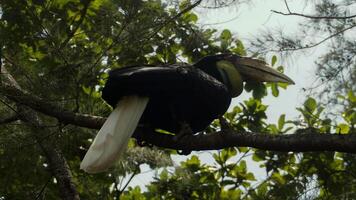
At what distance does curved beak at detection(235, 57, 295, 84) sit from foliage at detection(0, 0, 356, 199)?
9 cm

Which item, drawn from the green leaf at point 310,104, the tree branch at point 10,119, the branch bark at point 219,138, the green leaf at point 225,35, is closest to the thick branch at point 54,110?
the branch bark at point 219,138

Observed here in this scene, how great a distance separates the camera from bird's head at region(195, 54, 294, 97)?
13.0ft

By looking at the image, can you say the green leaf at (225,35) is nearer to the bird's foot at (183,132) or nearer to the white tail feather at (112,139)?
the bird's foot at (183,132)

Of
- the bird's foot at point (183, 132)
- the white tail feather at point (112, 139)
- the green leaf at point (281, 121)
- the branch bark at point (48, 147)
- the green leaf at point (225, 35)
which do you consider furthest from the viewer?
the green leaf at point (281, 121)

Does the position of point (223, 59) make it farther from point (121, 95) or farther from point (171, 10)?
point (121, 95)

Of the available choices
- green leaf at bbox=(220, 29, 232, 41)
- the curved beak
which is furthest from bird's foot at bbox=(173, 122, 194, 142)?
green leaf at bbox=(220, 29, 232, 41)

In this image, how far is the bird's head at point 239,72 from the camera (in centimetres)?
397

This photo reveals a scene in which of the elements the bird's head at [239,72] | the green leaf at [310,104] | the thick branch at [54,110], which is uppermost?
the bird's head at [239,72]

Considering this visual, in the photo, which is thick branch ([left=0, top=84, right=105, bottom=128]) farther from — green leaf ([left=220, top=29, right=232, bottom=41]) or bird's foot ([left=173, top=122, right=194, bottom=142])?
green leaf ([left=220, top=29, right=232, bottom=41])

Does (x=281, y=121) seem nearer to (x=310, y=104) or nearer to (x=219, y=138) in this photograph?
(x=310, y=104)

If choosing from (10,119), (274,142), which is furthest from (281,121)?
(10,119)

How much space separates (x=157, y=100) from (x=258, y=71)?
83cm

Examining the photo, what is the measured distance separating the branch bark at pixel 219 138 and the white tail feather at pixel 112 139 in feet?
0.52

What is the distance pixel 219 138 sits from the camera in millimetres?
2971
